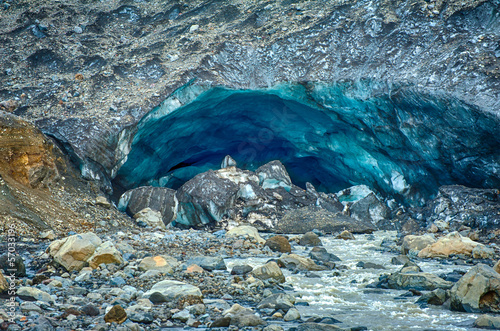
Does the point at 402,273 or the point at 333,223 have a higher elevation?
the point at 402,273

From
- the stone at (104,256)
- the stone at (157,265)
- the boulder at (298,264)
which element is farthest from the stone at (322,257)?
the stone at (104,256)

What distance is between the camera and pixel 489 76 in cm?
888

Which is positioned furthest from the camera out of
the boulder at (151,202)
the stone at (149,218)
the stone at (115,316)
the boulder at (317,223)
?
the boulder at (151,202)

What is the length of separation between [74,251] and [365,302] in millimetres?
3458

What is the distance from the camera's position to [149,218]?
996 centimetres

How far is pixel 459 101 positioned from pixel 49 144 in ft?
32.2

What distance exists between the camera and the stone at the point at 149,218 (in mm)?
9844

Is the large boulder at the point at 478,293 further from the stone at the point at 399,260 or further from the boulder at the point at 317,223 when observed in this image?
the boulder at the point at 317,223

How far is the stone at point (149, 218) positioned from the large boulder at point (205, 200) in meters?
1.01

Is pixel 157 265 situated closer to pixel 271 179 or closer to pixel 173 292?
pixel 173 292

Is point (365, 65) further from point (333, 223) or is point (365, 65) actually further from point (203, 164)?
point (203, 164)

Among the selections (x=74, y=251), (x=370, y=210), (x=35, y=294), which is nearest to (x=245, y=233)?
(x=74, y=251)

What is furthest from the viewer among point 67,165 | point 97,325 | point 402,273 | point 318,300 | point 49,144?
point 67,165

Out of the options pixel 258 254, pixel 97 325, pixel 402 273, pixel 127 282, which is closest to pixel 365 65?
pixel 258 254
